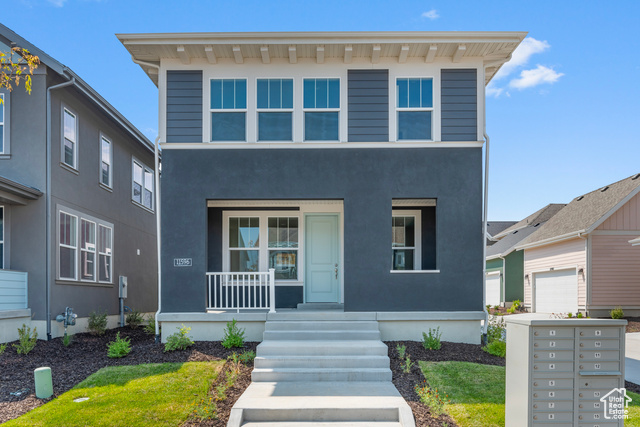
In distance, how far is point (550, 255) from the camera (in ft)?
63.8

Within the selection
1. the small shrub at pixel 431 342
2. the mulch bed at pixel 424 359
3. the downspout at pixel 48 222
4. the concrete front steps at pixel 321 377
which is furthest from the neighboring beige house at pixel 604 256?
the downspout at pixel 48 222

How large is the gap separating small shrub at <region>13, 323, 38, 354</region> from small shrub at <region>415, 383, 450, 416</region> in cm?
707

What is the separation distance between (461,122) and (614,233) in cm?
977

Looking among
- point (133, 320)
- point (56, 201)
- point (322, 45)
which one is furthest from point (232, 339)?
point (133, 320)

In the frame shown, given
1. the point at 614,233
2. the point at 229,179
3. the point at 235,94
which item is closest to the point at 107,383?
the point at 229,179

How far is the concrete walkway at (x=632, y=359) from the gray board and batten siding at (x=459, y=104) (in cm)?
490

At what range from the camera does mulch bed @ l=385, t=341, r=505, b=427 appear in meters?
5.98

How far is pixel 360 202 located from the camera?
9945mm

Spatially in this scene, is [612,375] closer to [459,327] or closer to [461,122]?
[459,327]

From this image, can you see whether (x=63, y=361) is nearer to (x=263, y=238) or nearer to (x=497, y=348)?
Answer: (x=263, y=238)

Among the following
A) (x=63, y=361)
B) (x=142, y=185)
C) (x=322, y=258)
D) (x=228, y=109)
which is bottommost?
(x=63, y=361)

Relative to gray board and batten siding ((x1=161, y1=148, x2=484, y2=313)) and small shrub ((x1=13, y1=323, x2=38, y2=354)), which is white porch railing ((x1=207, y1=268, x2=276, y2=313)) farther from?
small shrub ((x1=13, y1=323, x2=38, y2=354))

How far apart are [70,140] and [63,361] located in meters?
5.71

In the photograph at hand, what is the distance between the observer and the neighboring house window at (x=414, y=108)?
1014 centimetres
